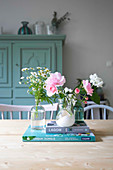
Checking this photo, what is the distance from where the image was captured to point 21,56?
2760 mm

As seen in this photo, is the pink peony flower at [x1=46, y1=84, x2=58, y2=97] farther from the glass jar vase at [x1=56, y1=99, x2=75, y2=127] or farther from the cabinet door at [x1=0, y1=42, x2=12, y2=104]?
the cabinet door at [x1=0, y1=42, x2=12, y2=104]

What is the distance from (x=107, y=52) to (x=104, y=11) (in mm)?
749

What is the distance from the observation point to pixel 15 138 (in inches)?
38.4

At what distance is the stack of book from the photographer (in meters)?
0.93

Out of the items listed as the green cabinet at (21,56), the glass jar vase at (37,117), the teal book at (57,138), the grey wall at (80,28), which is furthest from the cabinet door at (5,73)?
the teal book at (57,138)

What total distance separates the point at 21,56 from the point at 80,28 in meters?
1.27

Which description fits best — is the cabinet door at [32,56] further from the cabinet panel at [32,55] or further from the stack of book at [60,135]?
the stack of book at [60,135]

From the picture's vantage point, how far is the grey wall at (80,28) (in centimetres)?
329

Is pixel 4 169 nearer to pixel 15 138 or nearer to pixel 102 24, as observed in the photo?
pixel 15 138

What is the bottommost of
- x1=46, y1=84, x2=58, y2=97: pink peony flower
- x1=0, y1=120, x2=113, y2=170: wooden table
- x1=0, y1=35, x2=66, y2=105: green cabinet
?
x1=0, y1=120, x2=113, y2=170: wooden table

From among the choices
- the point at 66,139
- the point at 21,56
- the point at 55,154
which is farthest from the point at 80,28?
the point at 55,154

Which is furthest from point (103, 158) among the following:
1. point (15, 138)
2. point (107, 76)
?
point (107, 76)

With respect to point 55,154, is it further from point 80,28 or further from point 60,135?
point 80,28

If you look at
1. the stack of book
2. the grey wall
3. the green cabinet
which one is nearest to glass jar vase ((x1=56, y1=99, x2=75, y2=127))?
the stack of book
